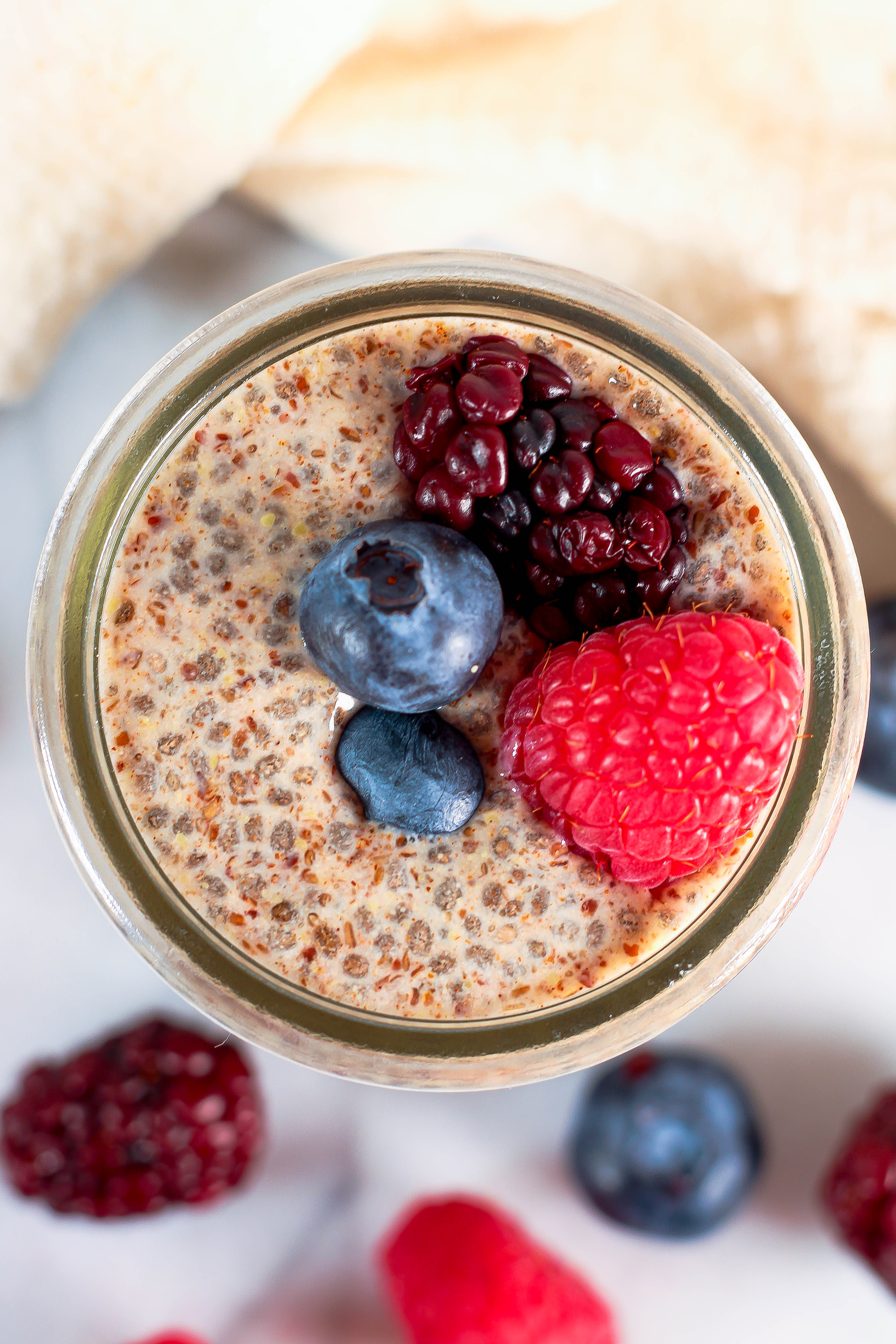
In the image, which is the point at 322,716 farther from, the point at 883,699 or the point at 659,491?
the point at 883,699

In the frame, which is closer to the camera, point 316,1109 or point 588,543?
point 588,543

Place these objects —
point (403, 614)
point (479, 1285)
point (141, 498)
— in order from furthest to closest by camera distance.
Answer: point (479, 1285) < point (141, 498) < point (403, 614)

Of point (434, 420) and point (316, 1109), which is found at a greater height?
point (434, 420)

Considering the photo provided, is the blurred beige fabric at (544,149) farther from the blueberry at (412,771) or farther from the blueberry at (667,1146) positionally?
the blueberry at (667,1146)

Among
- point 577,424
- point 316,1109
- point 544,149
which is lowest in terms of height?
point 316,1109

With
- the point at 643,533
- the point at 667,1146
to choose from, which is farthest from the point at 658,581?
the point at 667,1146

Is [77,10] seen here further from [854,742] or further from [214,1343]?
[214,1343]

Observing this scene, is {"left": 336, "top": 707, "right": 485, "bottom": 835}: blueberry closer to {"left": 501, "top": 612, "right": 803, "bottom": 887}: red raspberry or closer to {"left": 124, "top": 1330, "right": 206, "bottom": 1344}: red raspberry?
{"left": 501, "top": 612, "right": 803, "bottom": 887}: red raspberry
